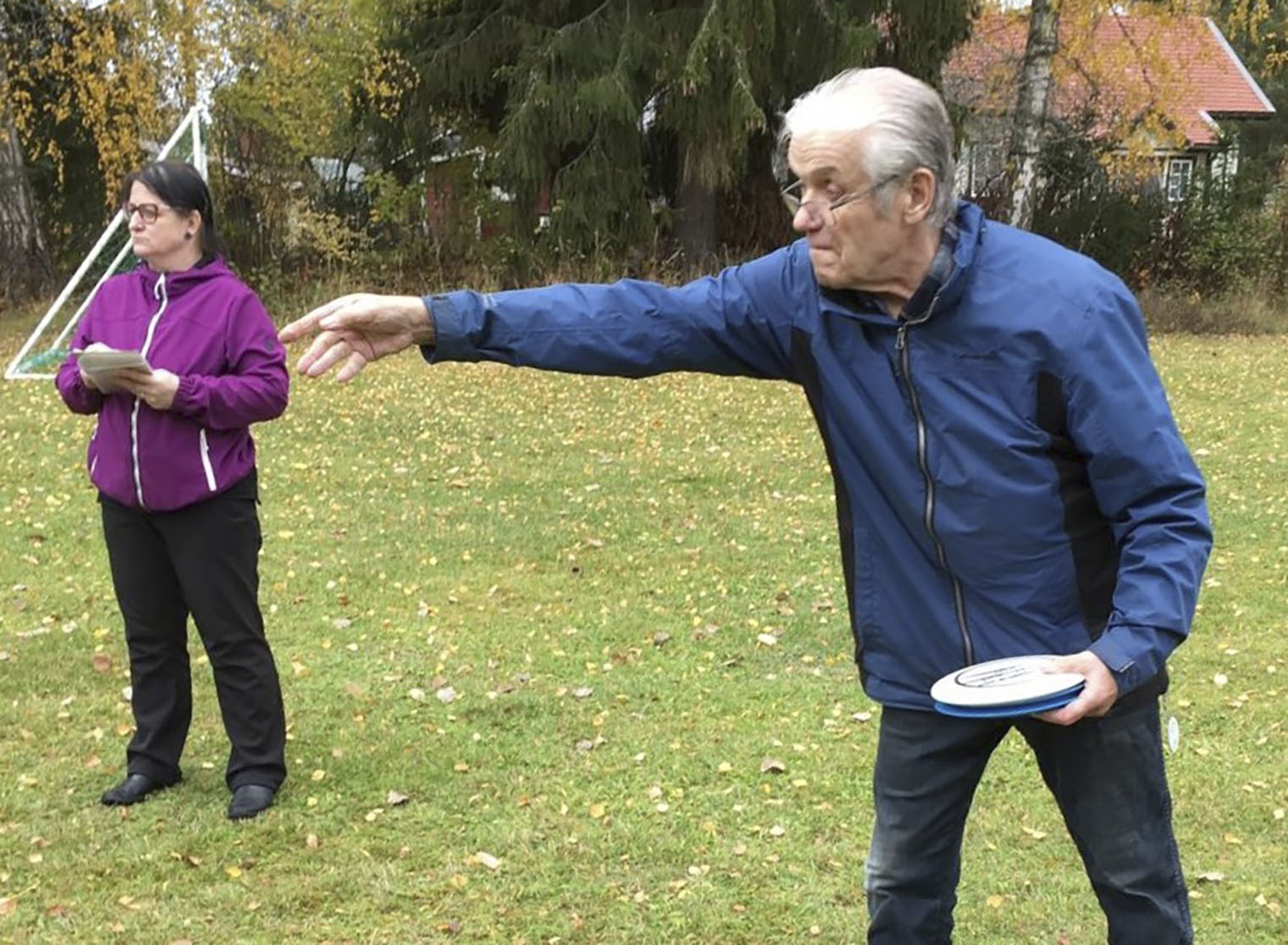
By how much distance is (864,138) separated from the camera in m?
2.11

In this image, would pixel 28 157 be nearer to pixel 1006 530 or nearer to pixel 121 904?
pixel 121 904

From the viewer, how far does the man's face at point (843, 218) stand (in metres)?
2.13

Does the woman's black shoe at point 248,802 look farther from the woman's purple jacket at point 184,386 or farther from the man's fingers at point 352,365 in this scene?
the man's fingers at point 352,365

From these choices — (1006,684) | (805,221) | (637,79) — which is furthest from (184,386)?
(637,79)

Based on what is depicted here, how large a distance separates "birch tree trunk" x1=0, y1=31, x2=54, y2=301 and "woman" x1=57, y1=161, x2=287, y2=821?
60.5ft

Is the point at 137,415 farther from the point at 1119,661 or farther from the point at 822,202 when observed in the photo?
the point at 1119,661

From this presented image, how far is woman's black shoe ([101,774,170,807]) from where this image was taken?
429cm

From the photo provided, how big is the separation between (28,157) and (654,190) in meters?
10.5

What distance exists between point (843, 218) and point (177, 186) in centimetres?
242

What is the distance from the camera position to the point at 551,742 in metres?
→ 4.86

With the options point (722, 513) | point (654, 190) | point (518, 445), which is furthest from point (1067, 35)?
point (722, 513)

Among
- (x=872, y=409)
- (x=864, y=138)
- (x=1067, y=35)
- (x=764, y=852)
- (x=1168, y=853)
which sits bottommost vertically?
(x=764, y=852)

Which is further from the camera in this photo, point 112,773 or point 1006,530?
point 112,773

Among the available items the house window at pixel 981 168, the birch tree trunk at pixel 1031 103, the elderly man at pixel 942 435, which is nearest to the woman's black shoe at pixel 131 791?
the elderly man at pixel 942 435
